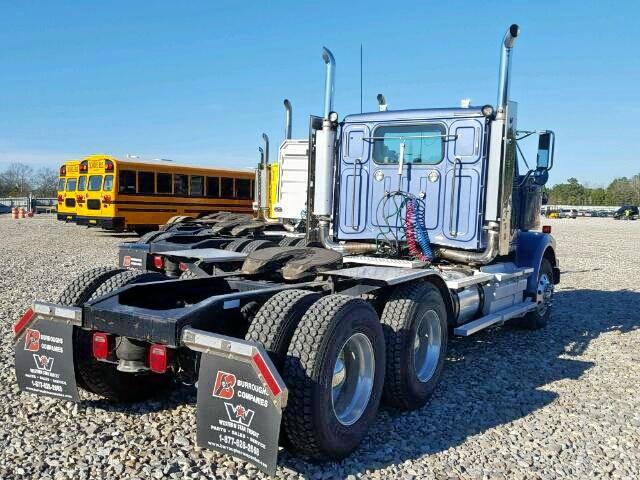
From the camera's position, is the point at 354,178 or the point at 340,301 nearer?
the point at 340,301

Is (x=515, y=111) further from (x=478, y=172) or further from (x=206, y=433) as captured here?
(x=206, y=433)

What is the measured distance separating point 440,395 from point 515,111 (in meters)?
3.19

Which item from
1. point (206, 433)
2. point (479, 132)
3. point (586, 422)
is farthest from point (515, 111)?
point (206, 433)

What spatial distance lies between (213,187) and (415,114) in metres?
16.4

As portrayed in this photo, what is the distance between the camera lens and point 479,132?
6.36 meters

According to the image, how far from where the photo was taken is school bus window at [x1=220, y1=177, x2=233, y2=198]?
74.3 ft

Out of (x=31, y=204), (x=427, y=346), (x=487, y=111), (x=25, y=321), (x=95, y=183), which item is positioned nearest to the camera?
(x=25, y=321)

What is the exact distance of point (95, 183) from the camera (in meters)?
20.7

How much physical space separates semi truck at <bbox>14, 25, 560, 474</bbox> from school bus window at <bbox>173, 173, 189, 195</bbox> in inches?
583

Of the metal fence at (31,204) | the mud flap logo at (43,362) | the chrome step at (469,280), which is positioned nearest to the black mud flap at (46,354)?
the mud flap logo at (43,362)

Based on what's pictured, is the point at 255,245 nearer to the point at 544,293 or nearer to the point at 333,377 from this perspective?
the point at 544,293

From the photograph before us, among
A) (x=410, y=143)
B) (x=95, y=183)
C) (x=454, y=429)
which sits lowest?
(x=454, y=429)

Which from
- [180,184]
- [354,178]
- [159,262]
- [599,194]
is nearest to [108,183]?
[180,184]

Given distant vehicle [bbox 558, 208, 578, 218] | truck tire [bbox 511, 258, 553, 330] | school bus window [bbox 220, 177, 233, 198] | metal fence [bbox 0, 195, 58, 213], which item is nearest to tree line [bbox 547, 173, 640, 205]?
distant vehicle [bbox 558, 208, 578, 218]
